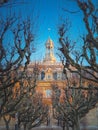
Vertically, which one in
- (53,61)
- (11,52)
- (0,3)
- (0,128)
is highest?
(53,61)

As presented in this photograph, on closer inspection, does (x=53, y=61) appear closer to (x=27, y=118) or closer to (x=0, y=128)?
(x=0, y=128)

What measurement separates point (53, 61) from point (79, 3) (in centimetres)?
6618

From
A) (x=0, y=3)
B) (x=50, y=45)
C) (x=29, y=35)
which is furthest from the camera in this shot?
(x=50, y=45)

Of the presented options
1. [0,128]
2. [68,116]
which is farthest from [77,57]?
[0,128]

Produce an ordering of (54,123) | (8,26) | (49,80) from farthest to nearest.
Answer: (49,80) → (54,123) → (8,26)

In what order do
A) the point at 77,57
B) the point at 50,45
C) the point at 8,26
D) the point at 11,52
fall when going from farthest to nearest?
1. the point at 50,45
2. the point at 77,57
3. the point at 11,52
4. the point at 8,26

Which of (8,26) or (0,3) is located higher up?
(8,26)

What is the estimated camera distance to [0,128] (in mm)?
57375

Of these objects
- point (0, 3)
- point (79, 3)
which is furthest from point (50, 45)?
point (0, 3)

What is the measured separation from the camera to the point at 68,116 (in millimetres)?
34156

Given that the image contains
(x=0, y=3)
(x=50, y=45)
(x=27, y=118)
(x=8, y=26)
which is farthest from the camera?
(x=50, y=45)

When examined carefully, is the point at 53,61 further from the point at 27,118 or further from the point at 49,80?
the point at 27,118

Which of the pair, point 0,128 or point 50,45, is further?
point 50,45

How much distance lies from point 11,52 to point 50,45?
2013 inches
